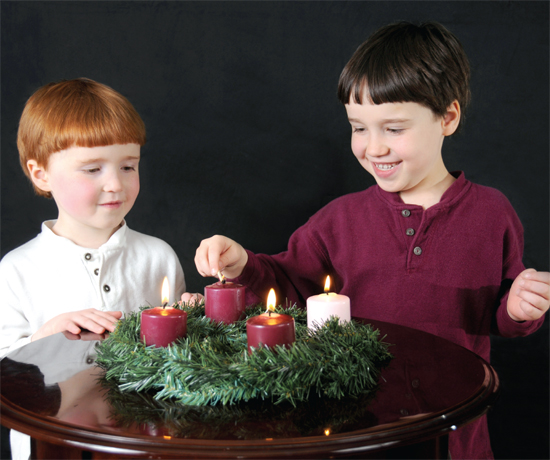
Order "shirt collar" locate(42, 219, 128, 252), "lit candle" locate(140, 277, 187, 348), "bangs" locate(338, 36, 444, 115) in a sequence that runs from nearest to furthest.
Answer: "lit candle" locate(140, 277, 187, 348), "bangs" locate(338, 36, 444, 115), "shirt collar" locate(42, 219, 128, 252)

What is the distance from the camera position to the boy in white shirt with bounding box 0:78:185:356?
4.64ft

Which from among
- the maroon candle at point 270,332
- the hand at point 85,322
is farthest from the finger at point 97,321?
the maroon candle at point 270,332

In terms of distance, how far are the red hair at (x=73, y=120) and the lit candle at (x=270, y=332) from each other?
2.65ft

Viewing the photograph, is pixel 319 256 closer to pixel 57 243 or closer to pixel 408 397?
pixel 57 243

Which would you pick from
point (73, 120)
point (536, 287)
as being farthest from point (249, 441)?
point (73, 120)

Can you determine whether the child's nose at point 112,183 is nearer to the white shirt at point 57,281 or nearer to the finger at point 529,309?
the white shirt at point 57,281

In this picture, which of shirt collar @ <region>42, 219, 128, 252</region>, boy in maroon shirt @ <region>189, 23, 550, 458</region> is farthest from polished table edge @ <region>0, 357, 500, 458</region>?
shirt collar @ <region>42, 219, 128, 252</region>

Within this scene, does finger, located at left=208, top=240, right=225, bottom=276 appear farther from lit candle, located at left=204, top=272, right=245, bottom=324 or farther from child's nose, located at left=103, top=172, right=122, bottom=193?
child's nose, located at left=103, top=172, right=122, bottom=193

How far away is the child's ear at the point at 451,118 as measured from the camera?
1469 mm

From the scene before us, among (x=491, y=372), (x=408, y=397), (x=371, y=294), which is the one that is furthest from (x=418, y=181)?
(x=408, y=397)

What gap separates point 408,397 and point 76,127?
1.07 meters

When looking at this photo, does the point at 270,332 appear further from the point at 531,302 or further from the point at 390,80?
the point at 390,80

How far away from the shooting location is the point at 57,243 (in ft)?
4.85

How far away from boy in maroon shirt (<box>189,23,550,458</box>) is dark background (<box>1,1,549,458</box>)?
362mm
